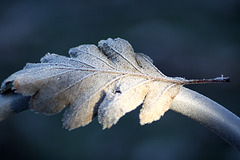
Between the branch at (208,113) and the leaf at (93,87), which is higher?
the branch at (208,113)

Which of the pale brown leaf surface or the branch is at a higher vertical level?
the branch

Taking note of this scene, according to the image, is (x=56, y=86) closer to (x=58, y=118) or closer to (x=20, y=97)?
(x=20, y=97)

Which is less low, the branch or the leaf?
the branch

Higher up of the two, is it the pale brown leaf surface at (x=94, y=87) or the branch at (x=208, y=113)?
the branch at (x=208, y=113)
